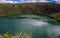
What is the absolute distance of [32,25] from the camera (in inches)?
102

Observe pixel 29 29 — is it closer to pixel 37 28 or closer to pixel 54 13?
pixel 37 28

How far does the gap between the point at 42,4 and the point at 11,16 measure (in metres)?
0.33

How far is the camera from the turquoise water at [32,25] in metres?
2.57

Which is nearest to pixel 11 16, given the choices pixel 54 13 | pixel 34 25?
pixel 34 25

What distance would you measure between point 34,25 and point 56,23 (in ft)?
0.73

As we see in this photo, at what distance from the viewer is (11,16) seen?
2.59 m

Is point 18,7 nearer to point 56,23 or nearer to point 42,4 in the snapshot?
point 42,4

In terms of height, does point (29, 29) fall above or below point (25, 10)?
below

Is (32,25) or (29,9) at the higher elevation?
(29,9)

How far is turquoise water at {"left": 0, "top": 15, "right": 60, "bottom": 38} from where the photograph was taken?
8.45ft

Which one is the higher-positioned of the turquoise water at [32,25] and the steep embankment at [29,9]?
the steep embankment at [29,9]

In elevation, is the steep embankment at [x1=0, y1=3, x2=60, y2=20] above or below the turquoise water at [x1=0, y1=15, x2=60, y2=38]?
above

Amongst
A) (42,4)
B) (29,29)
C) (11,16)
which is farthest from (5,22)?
(42,4)

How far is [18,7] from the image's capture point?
2.59 m
